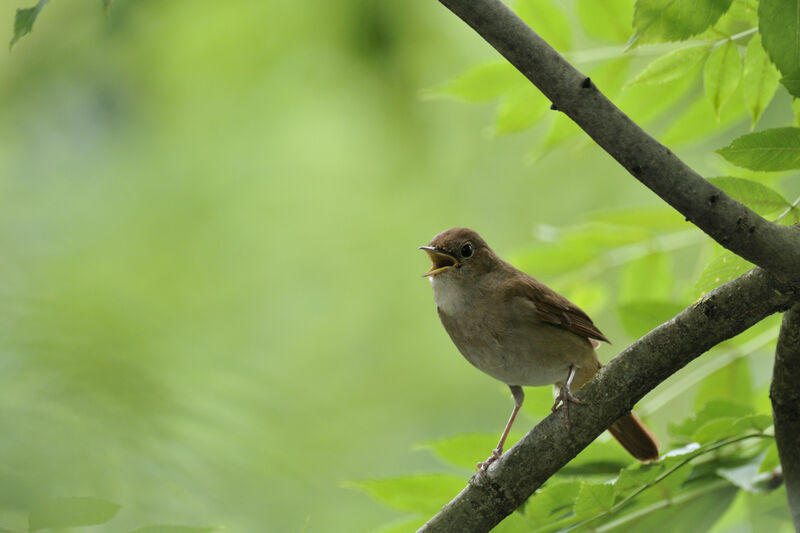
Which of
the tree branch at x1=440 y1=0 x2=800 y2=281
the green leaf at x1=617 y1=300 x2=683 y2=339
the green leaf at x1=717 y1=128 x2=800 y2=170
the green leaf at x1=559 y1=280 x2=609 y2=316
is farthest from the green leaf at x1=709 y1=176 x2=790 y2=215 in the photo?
the green leaf at x1=559 y1=280 x2=609 y2=316

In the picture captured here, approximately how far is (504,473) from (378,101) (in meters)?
1.16

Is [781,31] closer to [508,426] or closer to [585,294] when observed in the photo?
[508,426]

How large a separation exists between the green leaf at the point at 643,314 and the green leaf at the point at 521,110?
0.73 meters

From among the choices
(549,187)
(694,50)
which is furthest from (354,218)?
(694,50)

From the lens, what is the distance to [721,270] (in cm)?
197

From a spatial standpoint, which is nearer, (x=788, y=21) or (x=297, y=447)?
(x=297, y=447)

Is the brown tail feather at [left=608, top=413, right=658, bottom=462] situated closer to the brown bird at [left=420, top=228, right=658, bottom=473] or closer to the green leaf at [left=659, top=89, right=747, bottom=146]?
the brown bird at [left=420, top=228, right=658, bottom=473]

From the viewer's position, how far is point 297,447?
125 centimetres

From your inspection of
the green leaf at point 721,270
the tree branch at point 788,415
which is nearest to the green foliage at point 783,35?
the green leaf at point 721,270

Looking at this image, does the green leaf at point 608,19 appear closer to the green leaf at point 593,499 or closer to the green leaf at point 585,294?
the green leaf at point 585,294

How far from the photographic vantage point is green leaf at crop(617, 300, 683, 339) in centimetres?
255

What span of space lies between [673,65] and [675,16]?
0.39 metres

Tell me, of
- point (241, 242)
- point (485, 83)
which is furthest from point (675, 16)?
point (241, 242)

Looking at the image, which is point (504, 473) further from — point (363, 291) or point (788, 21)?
point (363, 291)
